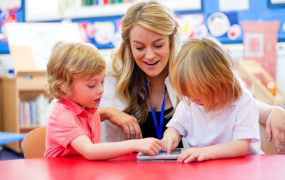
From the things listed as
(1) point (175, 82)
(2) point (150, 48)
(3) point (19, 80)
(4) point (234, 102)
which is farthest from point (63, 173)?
(3) point (19, 80)

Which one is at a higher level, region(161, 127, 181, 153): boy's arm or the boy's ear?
the boy's ear

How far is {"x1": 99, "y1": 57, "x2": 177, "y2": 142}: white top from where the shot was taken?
1861 mm

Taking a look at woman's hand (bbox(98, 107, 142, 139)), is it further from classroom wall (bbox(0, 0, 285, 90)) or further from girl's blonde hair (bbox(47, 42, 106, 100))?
classroom wall (bbox(0, 0, 285, 90))

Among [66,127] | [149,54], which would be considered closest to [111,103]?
[149,54]

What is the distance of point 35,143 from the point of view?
146 centimetres

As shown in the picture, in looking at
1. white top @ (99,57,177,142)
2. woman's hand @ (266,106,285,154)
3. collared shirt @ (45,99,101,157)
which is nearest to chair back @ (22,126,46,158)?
collared shirt @ (45,99,101,157)

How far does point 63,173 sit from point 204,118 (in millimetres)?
558

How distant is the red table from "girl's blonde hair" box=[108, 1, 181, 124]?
68 cm

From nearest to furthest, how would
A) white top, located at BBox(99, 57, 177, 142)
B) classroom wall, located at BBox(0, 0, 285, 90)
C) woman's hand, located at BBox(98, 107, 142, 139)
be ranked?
woman's hand, located at BBox(98, 107, 142, 139) → white top, located at BBox(99, 57, 177, 142) → classroom wall, located at BBox(0, 0, 285, 90)

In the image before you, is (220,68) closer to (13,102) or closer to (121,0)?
(121,0)

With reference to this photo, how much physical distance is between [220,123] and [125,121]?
0.46 meters

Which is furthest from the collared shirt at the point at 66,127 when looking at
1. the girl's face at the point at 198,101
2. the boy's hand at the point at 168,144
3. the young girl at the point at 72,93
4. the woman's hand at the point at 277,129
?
the woman's hand at the point at 277,129

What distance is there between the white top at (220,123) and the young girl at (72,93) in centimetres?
32

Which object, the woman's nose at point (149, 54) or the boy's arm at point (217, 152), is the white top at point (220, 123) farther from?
the woman's nose at point (149, 54)
